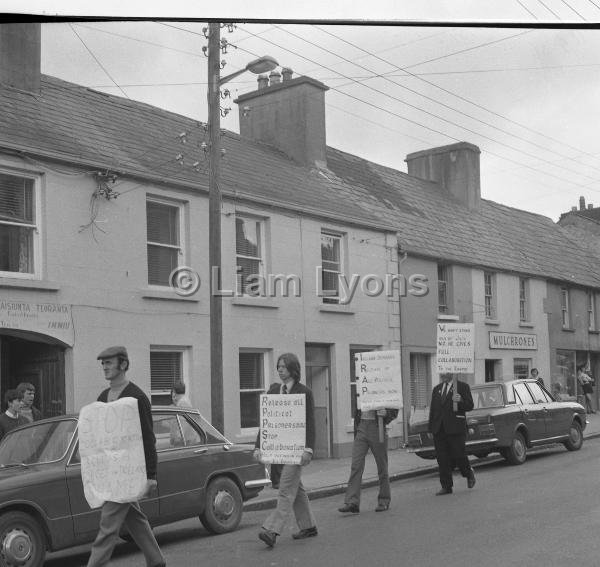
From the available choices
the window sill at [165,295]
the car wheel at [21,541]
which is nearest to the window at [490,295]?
the window sill at [165,295]

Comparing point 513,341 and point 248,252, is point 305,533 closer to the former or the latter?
point 248,252

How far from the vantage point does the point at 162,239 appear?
17250 mm

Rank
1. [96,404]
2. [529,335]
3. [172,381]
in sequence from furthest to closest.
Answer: [529,335] → [172,381] → [96,404]

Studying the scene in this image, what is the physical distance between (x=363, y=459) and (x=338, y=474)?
5350 mm

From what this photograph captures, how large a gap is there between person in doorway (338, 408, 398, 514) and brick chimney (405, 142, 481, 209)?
19.8m

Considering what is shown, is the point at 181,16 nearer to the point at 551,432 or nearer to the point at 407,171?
the point at 551,432

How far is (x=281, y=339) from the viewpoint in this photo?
19.5 meters

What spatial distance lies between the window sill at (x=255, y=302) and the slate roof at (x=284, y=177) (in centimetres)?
193

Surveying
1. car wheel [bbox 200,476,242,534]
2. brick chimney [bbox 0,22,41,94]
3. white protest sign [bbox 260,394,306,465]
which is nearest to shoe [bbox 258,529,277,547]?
white protest sign [bbox 260,394,306,465]

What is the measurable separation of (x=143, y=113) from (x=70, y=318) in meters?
6.42

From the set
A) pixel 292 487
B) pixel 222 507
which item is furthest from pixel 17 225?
pixel 292 487

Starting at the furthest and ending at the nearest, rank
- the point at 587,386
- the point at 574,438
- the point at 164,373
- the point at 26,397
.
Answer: the point at 587,386 → the point at 574,438 → the point at 164,373 → the point at 26,397

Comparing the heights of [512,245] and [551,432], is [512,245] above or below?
above

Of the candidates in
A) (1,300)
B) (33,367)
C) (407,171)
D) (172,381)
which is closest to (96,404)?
(1,300)
